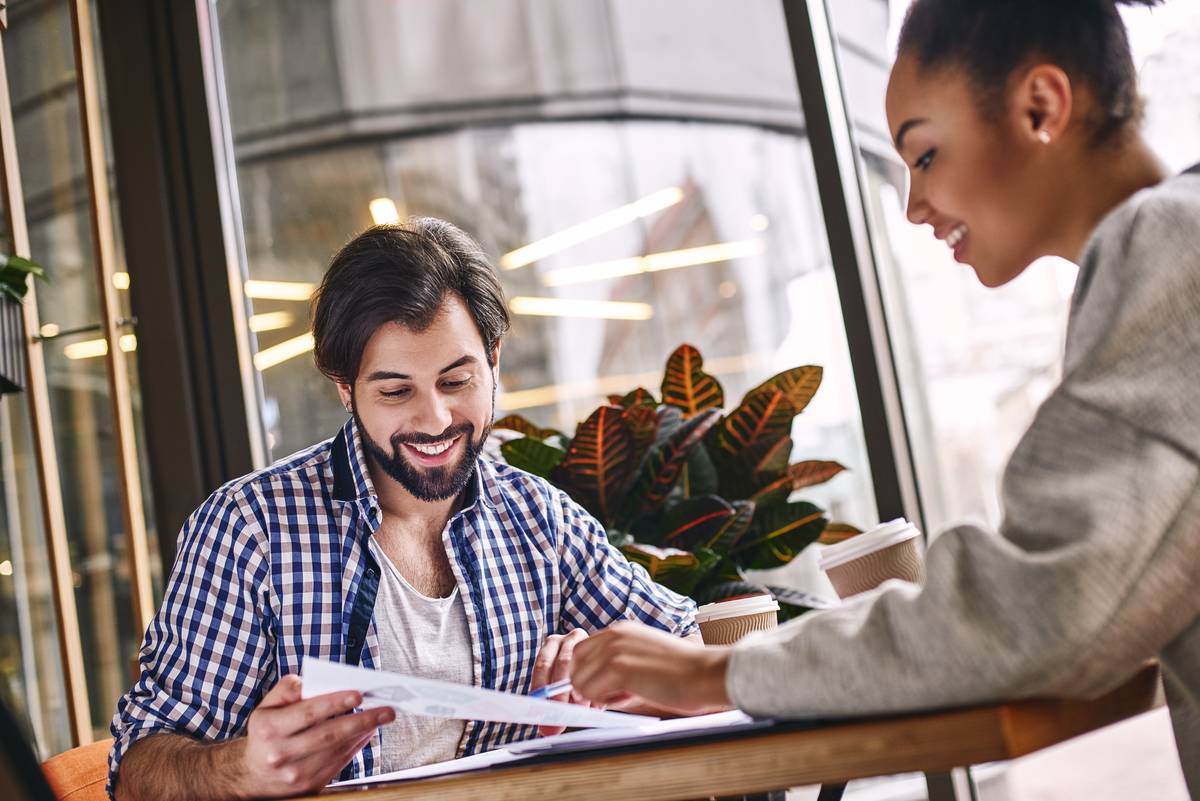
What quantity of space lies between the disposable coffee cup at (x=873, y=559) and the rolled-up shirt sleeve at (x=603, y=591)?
1.15 ft

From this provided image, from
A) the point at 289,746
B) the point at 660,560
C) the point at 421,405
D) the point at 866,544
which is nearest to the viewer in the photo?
the point at 289,746

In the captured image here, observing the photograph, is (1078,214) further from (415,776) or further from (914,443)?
(914,443)

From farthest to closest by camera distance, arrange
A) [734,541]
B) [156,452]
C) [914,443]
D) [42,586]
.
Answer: [42,586], [156,452], [914,443], [734,541]

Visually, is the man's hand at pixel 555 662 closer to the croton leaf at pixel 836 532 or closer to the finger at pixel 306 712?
the finger at pixel 306 712

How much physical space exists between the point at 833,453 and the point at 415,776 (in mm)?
2191

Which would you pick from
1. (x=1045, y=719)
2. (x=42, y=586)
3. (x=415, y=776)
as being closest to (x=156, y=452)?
(x=42, y=586)

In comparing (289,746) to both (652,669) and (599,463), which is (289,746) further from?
(599,463)

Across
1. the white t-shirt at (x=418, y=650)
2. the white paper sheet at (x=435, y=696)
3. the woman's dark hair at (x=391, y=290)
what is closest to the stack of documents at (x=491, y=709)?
the white paper sheet at (x=435, y=696)

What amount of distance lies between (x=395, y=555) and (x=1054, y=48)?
114cm

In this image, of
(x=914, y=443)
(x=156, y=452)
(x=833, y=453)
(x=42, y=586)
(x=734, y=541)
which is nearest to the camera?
(x=734, y=541)

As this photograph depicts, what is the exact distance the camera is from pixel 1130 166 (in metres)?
0.90

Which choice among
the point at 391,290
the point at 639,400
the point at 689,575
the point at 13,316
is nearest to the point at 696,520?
the point at 689,575

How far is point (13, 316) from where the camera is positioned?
2.45 metres

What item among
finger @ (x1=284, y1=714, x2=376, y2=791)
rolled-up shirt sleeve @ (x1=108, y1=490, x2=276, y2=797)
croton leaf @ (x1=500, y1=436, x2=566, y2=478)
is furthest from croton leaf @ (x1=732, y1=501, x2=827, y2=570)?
finger @ (x1=284, y1=714, x2=376, y2=791)
